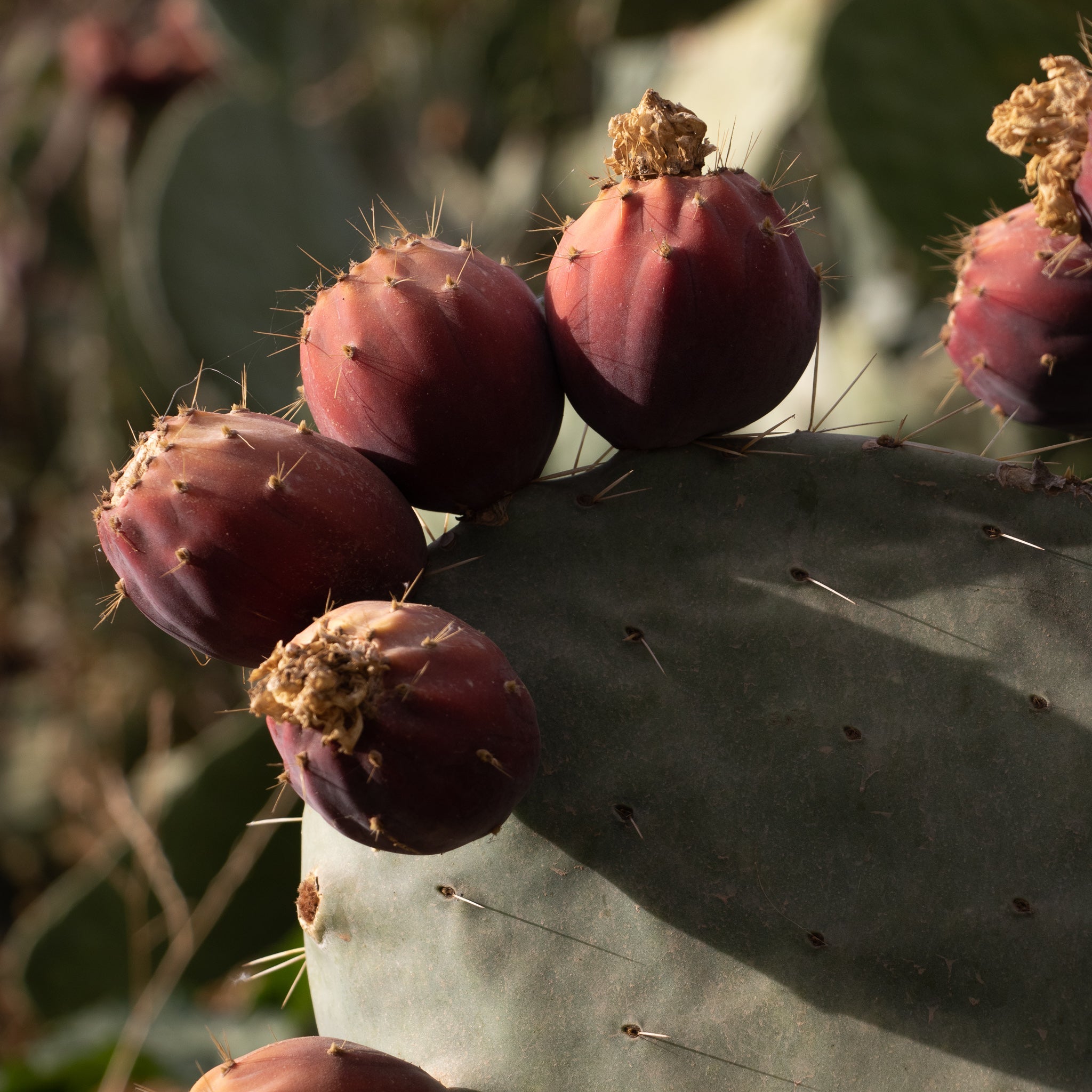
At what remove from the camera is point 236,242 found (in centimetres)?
265

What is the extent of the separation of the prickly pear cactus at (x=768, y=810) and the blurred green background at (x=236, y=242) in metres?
0.21

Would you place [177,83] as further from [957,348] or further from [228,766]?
→ [957,348]

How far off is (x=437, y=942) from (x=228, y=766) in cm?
122

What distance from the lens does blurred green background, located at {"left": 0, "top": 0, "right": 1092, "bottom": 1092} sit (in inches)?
72.3

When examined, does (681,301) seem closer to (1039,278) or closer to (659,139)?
(659,139)

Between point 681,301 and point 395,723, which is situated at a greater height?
point 681,301

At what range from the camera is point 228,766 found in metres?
1.97

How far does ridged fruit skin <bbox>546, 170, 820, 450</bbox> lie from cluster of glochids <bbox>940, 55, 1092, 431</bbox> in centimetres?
17

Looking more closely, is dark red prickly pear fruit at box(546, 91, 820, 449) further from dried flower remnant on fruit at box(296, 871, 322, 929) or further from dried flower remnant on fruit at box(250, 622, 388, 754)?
dried flower remnant on fruit at box(296, 871, 322, 929)

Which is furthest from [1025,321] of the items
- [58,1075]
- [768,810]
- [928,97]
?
[58,1075]

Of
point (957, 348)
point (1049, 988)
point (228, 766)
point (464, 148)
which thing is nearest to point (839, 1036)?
point (1049, 988)

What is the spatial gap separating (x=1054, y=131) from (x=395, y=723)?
0.59m

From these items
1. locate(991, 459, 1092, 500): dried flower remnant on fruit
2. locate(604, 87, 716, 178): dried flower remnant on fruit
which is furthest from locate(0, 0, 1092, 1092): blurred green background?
locate(991, 459, 1092, 500): dried flower remnant on fruit

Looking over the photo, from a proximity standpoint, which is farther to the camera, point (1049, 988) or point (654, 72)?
point (654, 72)
